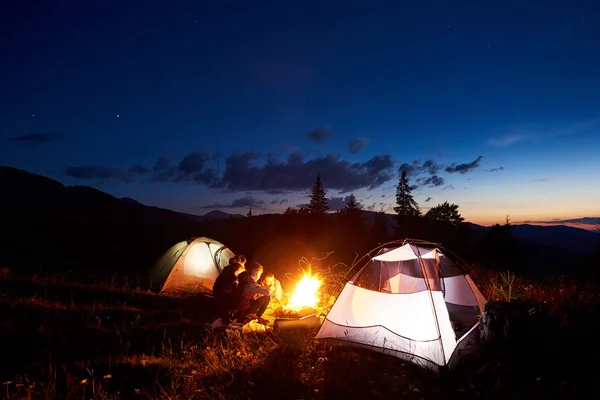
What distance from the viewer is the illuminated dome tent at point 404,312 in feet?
20.1

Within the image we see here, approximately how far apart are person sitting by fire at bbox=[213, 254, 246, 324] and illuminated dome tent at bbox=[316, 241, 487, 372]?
91.5 inches

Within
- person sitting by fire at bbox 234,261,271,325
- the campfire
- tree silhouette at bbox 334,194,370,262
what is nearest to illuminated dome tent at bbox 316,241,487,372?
person sitting by fire at bbox 234,261,271,325

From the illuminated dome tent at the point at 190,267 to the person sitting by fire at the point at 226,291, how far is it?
3.89m

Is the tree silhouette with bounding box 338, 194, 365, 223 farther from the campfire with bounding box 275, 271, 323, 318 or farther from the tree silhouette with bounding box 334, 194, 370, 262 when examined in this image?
the campfire with bounding box 275, 271, 323, 318

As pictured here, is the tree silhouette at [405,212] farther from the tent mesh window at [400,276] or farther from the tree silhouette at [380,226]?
the tent mesh window at [400,276]

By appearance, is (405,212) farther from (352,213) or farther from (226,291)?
(226,291)

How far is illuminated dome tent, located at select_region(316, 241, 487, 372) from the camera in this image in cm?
613

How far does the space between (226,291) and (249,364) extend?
8.71ft

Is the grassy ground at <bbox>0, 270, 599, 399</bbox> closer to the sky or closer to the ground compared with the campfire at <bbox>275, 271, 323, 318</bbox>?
closer to the ground

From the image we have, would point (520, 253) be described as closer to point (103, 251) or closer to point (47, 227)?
Result: point (103, 251)

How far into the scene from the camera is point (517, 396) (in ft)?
16.6

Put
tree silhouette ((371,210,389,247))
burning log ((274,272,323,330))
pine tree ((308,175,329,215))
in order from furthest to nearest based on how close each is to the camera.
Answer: pine tree ((308,175,329,215)), tree silhouette ((371,210,389,247)), burning log ((274,272,323,330))

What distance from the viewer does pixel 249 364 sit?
19.4ft

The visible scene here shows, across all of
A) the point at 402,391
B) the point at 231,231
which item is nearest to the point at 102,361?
the point at 402,391
